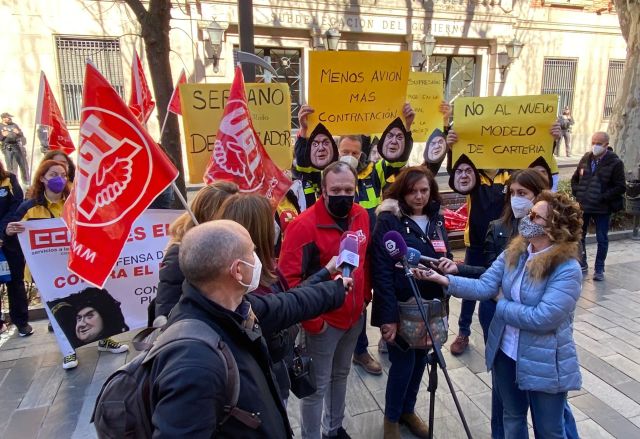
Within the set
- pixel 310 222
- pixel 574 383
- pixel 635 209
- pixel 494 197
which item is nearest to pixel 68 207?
pixel 310 222

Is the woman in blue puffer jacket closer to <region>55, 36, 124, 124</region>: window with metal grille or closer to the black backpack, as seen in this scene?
the black backpack

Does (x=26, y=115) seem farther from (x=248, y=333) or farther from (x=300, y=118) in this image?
(x=248, y=333)

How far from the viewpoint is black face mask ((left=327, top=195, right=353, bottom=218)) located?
8.56 feet

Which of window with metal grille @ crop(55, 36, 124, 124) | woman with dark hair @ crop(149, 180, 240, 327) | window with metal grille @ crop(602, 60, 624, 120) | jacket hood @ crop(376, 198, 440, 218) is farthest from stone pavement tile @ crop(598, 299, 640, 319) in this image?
window with metal grille @ crop(602, 60, 624, 120)

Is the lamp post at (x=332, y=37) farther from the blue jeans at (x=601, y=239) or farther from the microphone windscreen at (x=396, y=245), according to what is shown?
the microphone windscreen at (x=396, y=245)

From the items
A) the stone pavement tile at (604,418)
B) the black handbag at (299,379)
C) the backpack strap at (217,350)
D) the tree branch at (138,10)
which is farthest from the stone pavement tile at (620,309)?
the tree branch at (138,10)

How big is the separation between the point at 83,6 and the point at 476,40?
13.8m

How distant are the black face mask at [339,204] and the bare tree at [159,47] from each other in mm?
2692

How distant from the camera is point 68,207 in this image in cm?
229

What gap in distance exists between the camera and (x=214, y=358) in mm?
1238

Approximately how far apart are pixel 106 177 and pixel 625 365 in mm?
4283

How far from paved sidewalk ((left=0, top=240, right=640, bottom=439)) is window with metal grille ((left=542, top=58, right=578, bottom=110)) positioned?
1662 cm

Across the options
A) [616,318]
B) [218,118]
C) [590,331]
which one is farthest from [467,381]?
[218,118]

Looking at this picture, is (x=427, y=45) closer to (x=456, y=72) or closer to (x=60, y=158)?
(x=456, y=72)
